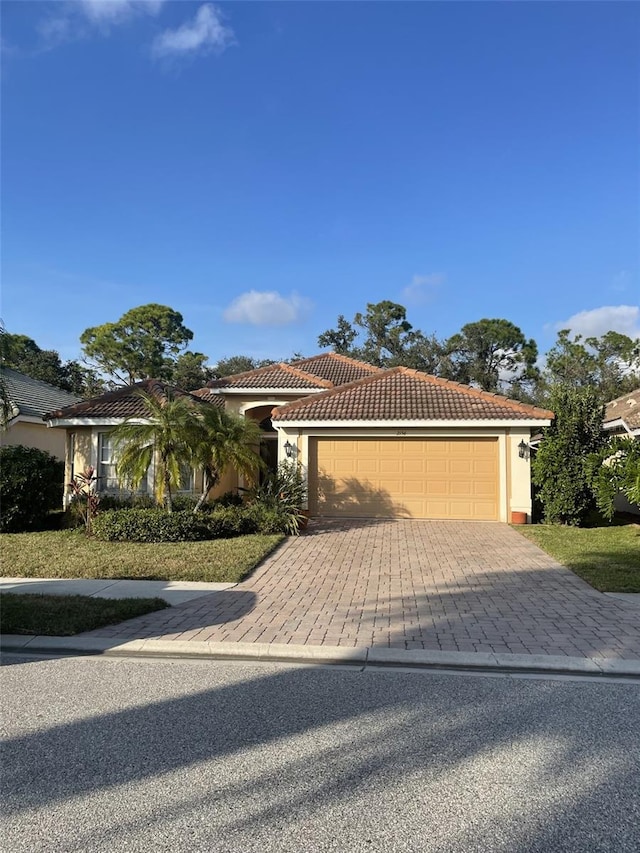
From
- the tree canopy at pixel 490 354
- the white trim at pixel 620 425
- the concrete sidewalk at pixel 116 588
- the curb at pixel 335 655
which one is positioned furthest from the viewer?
the tree canopy at pixel 490 354

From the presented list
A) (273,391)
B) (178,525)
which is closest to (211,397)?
(273,391)

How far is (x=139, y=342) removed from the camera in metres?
42.5

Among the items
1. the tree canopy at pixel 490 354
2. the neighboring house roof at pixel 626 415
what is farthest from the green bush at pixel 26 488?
the tree canopy at pixel 490 354

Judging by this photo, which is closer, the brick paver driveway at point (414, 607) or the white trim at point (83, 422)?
the brick paver driveway at point (414, 607)

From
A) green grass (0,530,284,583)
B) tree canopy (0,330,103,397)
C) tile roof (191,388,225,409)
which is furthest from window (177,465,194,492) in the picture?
tree canopy (0,330,103,397)

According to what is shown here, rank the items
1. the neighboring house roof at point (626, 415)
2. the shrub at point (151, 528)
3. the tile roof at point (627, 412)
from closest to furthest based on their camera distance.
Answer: the shrub at point (151, 528)
the neighboring house roof at point (626, 415)
the tile roof at point (627, 412)

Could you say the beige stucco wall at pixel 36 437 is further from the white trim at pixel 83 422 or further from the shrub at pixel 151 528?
the shrub at pixel 151 528

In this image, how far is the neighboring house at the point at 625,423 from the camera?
1496cm

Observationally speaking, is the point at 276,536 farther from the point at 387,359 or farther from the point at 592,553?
the point at 387,359

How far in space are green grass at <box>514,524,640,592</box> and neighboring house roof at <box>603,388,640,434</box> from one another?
2817 mm

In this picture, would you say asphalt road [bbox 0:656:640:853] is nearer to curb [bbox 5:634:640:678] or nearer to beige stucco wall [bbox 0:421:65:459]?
curb [bbox 5:634:640:678]

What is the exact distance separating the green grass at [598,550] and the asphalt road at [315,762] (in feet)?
12.9

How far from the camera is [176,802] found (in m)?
2.99

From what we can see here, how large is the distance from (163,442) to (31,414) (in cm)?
948
